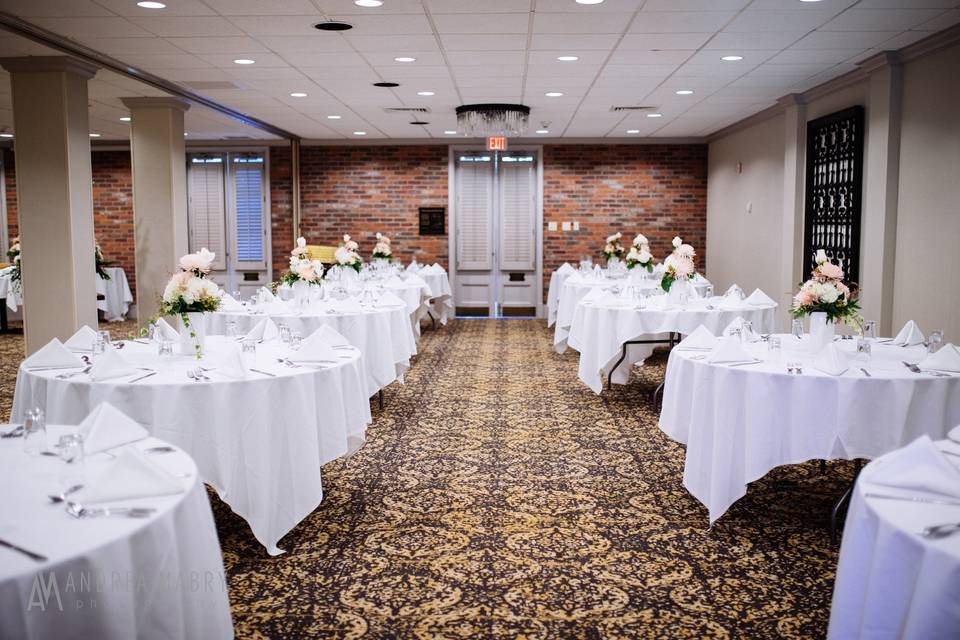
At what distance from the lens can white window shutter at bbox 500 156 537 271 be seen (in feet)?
45.1

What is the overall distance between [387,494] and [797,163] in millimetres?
7068

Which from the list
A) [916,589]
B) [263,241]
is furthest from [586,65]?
[263,241]

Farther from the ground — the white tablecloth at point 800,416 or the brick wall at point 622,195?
the brick wall at point 622,195

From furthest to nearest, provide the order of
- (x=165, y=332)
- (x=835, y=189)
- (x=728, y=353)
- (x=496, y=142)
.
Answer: (x=496, y=142) → (x=835, y=189) → (x=165, y=332) → (x=728, y=353)

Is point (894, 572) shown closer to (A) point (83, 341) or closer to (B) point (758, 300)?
(A) point (83, 341)

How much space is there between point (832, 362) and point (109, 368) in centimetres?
313

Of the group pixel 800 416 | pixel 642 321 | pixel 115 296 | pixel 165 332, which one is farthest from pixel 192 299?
pixel 115 296

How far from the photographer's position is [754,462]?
354 centimetres

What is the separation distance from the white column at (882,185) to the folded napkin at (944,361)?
13.0ft

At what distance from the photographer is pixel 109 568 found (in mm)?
1592

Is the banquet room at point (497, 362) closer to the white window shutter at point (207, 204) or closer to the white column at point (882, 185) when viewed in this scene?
the white column at point (882, 185)

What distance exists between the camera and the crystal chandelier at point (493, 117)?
9820mm

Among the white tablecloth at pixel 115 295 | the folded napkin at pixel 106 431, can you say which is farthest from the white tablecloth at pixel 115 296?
the folded napkin at pixel 106 431

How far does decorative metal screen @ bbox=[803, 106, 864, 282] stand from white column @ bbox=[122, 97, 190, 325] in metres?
7.16
